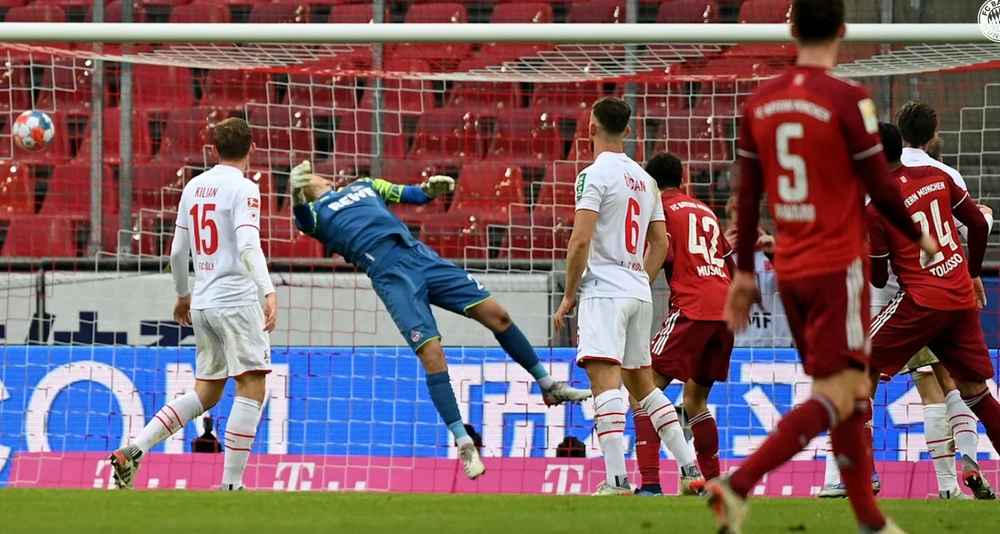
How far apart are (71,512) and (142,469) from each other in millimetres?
4375

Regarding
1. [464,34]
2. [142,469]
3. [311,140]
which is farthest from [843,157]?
[311,140]

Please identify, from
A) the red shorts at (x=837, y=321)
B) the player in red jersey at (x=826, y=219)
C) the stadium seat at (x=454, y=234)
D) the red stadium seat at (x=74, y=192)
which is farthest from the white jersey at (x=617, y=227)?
the red stadium seat at (x=74, y=192)

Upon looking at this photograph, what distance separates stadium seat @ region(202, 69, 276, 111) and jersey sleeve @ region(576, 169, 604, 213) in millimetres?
6468

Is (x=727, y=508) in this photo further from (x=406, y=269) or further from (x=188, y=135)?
(x=188, y=135)

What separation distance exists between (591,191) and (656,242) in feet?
1.95

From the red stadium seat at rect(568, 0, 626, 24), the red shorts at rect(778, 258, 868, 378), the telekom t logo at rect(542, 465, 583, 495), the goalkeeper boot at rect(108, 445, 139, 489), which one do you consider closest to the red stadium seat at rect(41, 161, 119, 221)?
the red stadium seat at rect(568, 0, 626, 24)

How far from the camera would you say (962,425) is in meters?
7.75

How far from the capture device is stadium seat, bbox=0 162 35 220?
41.4ft

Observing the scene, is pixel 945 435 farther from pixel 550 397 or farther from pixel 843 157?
pixel 843 157

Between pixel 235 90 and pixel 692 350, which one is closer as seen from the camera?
pixel 692 350

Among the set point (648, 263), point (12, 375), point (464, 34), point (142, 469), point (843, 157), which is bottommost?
point (142, 469)

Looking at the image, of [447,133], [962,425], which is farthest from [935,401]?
[447,133]

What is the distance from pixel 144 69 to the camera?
13.0 metres

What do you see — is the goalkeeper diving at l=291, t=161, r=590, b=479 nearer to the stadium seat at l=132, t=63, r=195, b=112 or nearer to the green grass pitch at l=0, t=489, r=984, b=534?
the green grass pitch at l=0, t=489, r=984, b=534
